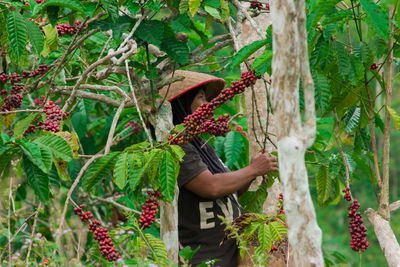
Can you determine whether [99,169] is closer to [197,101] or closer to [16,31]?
[16,31]

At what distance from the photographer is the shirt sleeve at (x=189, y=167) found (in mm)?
2609

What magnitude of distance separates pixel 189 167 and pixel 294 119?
3.77 ft

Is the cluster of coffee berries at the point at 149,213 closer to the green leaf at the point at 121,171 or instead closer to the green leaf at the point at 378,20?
the green leaf at the point at 121,171

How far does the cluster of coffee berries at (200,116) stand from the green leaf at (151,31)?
1.19ft

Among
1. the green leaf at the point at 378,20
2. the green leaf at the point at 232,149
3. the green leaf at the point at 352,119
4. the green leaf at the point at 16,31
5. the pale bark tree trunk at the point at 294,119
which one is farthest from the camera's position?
the green leaf at the point at 232,149

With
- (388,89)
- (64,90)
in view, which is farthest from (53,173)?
(388,89)

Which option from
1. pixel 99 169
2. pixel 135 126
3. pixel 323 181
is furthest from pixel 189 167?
pixel 135 126

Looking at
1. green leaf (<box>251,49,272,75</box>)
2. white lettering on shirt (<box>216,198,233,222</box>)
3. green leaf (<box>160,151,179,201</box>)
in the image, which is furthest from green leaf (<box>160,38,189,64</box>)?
white lettering on shirt (<box>216,198,233,222</box>)

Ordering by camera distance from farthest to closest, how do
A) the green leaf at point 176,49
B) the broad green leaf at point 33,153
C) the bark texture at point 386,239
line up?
the green leaf at point 176,49 → the bark texture at point 386,239 → the broad green leaf at point 33,153

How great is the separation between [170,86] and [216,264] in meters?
0.94

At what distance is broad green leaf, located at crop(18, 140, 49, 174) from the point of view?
75.9 inches

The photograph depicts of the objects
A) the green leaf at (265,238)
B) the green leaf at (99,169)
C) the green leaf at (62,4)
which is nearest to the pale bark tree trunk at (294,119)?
the green leaf at (265,238)

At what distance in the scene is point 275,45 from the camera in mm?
1537

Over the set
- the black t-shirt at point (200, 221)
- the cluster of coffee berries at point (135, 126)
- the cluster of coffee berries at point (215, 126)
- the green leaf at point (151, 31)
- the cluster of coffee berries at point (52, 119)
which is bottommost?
the black t-shirt at point (200, 221)
